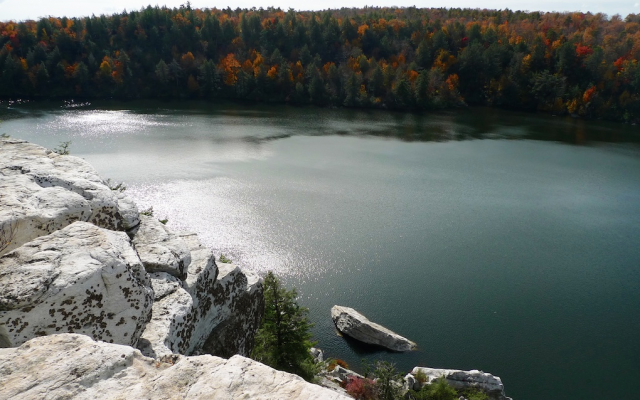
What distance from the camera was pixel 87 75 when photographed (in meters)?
76.0

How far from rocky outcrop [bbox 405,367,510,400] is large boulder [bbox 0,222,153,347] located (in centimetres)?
1148

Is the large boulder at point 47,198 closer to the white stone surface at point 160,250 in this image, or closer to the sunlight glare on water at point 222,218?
the white stone surface at point 160,250

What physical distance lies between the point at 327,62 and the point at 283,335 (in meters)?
77.7

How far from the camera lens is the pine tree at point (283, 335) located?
43.2 ft

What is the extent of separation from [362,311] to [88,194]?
1439cm

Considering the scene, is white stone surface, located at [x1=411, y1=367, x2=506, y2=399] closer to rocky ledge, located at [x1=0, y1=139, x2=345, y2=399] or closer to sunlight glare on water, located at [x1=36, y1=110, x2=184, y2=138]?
rocky ledge, located at [x1=0, y1=139, x2=345, y2=399]

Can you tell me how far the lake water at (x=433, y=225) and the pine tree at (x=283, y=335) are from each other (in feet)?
14.7

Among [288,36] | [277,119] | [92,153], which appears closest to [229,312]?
[92,153]

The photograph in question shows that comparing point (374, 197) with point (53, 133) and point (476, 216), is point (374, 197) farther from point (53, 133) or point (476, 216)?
point (53, 133)


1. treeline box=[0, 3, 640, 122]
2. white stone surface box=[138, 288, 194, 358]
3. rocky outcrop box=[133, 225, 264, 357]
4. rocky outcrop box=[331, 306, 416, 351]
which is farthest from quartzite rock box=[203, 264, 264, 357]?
treeline box=[0, 3, 640, 122]

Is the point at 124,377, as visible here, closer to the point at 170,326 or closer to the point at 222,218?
the point at 170,326

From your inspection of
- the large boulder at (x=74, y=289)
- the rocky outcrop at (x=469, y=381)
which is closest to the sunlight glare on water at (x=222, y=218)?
the rocky outcrop at (x=469, y=381)

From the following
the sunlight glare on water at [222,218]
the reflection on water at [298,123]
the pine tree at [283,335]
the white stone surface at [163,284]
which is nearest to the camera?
the white stone surface at [163,284]

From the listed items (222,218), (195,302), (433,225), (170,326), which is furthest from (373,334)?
(222,218)
